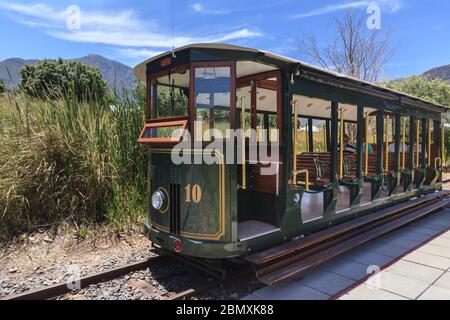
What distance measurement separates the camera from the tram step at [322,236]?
11.0ft

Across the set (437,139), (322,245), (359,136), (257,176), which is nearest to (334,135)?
(359,136)

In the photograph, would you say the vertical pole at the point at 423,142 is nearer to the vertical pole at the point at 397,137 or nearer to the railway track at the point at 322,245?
the railway track at the point at 322,245

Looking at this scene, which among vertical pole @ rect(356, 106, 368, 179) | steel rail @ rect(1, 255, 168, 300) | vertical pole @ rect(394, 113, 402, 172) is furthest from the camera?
vertical pole @ rect(394, 113, 402, 172)

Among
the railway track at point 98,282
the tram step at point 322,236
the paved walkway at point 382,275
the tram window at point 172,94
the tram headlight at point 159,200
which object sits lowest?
the paved walkway at point 382,275

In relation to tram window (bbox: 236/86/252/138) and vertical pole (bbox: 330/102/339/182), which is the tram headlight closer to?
tram window (bbox: 236/86/252/138)

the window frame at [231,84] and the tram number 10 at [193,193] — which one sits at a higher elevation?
the window frame at [231,84]

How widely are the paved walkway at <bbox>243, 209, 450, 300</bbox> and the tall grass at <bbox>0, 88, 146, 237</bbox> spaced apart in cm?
285

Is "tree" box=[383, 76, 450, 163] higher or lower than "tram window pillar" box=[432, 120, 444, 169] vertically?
higher

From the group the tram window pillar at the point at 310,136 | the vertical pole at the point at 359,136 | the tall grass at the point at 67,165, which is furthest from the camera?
the tram window pillar at the point at 310,136

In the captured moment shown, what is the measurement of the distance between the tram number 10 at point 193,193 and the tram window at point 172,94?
32.4 inches

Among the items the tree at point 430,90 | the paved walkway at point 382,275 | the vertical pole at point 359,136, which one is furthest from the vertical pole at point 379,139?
the tree at point 430,90

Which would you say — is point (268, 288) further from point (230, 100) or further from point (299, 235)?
point (230, 100)

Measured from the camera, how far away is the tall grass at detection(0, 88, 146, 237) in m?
4.66

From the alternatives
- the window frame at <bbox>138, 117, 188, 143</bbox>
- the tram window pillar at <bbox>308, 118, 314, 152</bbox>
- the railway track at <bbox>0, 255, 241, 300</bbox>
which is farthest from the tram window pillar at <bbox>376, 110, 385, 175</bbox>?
the window frame at <bbox>138, 117, 188, 143</bbox>
